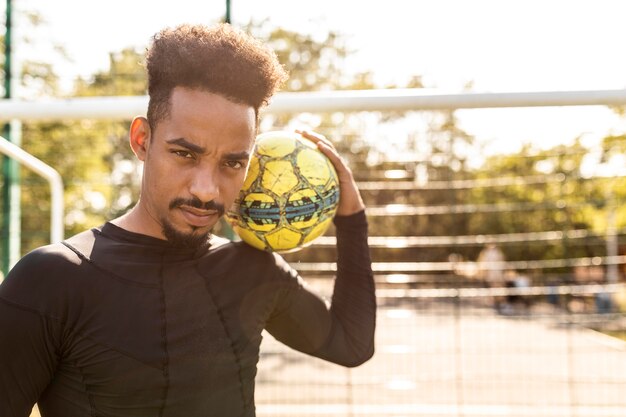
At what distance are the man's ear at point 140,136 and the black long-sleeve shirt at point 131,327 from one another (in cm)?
18

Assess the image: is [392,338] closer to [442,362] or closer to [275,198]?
[442,362]

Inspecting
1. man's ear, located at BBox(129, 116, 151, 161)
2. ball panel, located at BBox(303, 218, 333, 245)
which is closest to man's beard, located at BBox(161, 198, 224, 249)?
man's ear, located at BBox(129, 116, 151, 161)

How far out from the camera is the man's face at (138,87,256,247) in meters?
1.25

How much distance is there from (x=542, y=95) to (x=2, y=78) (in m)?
2.82

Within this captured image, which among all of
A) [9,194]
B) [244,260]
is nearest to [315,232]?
[244,260]

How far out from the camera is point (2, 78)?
3.36 metres

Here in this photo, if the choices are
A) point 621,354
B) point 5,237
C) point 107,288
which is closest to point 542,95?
point 107,288

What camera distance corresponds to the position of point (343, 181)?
1676 mm

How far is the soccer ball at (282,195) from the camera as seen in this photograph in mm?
1542

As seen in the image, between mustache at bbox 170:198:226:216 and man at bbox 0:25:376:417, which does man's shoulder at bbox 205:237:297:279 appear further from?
mustache at bbox 170:198:226:216

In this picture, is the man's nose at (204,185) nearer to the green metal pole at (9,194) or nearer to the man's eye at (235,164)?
the man's eye at (235,164)

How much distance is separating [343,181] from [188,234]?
0.52 m

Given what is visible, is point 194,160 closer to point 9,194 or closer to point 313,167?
point 313,167

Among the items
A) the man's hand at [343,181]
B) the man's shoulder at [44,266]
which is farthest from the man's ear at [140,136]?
the man's hand at [343,181]
